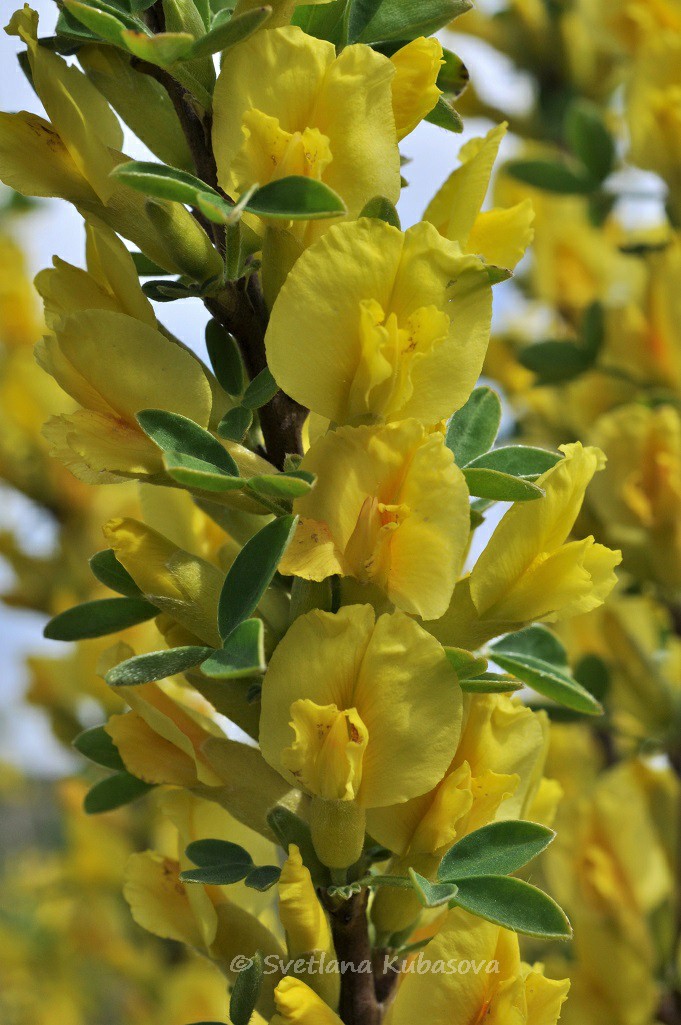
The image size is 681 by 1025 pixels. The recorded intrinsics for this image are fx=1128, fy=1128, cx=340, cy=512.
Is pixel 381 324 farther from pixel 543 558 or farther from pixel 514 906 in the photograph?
pixel 514 906

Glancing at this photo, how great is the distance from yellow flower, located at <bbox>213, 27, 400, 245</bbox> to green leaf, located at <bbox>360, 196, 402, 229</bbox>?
0.10 feet

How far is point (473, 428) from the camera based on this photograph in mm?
846

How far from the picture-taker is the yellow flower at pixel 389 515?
670 millimetres

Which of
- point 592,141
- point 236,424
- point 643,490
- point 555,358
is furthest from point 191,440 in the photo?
point 592,141

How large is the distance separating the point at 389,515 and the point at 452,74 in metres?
0.40

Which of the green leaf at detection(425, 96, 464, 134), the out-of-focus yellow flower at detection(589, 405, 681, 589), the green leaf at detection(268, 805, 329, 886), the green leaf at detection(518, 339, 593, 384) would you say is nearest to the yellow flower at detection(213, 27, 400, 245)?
the green leaf at detection(425, 96, 464, 134)

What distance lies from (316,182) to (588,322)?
49.0 inches

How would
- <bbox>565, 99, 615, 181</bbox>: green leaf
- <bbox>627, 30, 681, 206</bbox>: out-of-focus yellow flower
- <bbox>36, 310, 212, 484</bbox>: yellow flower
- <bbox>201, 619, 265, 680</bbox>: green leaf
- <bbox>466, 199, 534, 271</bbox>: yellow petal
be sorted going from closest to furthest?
<bbox>201, 619, 265, 680</bbox>: green leaf, <bbox>36, 310, 212, 484</bbox>: yellow flower, <bbox>466, 199, 534, 271</bbox>: yellow petal, <bbox>627, 30, 681, 206</bbox>: out-of-focus yellow flower, <bbox>565, 99, 615, 181</bbox>: green leaf

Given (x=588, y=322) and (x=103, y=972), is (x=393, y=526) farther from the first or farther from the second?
(x=103, y=972)

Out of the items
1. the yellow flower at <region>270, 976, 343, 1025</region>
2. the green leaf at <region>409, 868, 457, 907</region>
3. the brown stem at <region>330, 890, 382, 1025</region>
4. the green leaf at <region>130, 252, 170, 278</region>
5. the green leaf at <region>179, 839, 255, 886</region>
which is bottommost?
the brown stem at <region>330, 890, 382, 1025</region>

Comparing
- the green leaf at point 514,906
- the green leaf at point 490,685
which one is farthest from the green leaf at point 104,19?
the green leaf at point 514,906

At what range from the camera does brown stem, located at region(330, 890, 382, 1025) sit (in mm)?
765

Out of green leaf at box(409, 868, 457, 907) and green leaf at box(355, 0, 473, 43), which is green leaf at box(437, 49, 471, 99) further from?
green leaf at box(409, 868, 457, 907)

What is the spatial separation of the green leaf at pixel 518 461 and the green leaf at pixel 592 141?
120 centimetres
